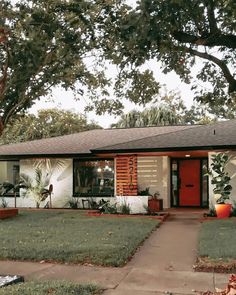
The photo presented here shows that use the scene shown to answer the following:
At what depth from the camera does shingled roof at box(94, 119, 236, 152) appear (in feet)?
53.4

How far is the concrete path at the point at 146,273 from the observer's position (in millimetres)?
6797

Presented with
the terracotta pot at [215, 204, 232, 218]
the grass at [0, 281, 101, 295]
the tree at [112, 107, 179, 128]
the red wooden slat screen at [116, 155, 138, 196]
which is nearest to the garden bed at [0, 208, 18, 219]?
the red wooden slat screen at [116, 155, 138, 196]

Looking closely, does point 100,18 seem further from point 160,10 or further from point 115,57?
point 160,10

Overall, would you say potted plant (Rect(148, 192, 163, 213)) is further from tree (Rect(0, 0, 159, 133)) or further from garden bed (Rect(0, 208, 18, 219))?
tree (Rect(0, 0, 159, 133))

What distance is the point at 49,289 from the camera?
20.7ft

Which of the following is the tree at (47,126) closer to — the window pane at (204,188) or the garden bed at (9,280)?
the window pane at (204,188)

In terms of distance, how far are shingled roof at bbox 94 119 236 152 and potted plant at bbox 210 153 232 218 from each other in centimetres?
60

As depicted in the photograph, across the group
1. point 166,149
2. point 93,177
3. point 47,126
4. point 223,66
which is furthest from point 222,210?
point 47,126

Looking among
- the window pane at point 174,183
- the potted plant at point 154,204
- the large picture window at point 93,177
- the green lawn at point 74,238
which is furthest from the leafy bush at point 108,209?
the window pane at point 174,183

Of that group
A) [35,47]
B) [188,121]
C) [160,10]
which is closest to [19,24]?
[35,47]

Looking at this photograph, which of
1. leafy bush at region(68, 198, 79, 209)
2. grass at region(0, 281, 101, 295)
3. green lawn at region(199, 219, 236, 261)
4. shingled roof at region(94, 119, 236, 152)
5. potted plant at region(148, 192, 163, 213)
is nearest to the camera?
grass at region(0, 281, 101, 295)

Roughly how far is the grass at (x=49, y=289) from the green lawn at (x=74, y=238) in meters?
1.77

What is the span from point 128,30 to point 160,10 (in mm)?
711

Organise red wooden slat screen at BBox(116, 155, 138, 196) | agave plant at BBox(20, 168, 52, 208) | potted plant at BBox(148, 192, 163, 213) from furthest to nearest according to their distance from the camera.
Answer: agave plant at BBox(20, 168, 52, 208) < red wooden slat screen at BBox(116, 155, 138, 196) < potted plant at BBox(148, 192, 163, 213)
